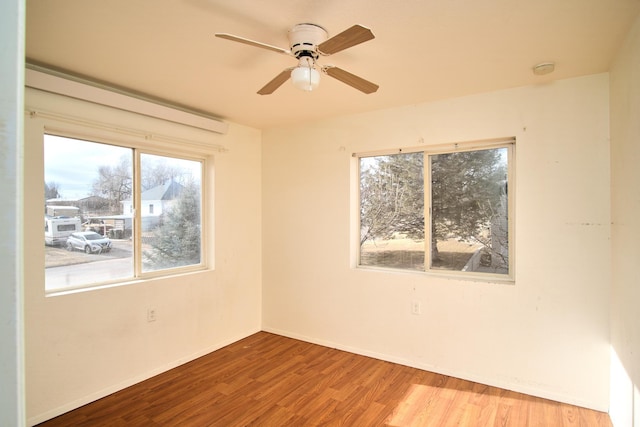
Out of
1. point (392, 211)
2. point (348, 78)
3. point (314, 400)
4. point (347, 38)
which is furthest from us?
point (392, 211)

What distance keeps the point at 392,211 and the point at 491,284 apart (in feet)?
3.65

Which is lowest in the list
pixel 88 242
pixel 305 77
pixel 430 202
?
pixel 88 242

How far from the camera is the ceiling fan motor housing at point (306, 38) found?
1.76m

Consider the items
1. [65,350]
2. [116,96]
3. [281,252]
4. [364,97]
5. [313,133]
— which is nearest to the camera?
[65,350]

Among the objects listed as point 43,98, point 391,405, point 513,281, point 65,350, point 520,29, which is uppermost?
point 520,29

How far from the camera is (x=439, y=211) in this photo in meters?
3.11

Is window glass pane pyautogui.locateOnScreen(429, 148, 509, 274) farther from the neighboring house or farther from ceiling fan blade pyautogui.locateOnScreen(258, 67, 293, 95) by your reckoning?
the neighboring house

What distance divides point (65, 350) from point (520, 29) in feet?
11.8

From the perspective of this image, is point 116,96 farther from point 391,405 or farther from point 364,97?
point 391,405

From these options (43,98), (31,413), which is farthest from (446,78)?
(31,413)

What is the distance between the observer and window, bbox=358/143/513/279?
2859 mm

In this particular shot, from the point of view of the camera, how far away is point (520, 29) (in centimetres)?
181

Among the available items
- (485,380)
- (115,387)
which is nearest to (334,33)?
(485,380)

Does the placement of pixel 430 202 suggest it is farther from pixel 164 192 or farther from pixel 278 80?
pixel 164 192
